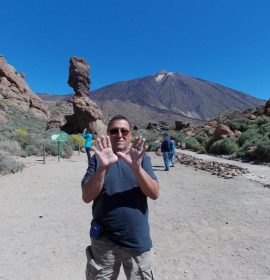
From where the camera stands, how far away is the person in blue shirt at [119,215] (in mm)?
2152

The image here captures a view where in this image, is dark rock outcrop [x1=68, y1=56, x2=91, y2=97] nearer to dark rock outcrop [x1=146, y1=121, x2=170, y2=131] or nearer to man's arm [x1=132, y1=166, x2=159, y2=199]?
dark rock outcrop [x1=146, y1=121, x2=170, y2=131]

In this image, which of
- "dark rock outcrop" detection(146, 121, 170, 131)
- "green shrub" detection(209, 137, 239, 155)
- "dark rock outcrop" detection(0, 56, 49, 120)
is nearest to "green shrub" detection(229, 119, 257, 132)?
"green shrub" detection(209, 137, 239, 155)

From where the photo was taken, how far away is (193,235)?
4.98 metres

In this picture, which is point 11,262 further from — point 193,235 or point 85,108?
point 85,108

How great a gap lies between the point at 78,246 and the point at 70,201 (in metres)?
2.64

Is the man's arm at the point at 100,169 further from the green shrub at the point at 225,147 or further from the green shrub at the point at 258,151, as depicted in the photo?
the green shrub at the point at 225,147

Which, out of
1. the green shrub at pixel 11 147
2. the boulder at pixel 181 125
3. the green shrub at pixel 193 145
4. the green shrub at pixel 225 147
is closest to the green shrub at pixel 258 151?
the green shrub at pixel 225 147

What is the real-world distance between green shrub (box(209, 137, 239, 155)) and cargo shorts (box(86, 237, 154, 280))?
17277mm

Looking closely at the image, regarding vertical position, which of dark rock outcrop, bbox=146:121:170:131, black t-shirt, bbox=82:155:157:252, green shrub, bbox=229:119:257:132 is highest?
dark rock outcrop, bbox=146:121:170:131

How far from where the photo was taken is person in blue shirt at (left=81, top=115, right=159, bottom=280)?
2152 millimetres

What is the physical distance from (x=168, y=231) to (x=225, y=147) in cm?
1519

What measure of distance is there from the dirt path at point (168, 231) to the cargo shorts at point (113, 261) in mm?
1577

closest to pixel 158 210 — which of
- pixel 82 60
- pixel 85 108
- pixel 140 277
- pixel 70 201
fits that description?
pixel 70 201

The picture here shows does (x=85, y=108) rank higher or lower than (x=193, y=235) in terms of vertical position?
higher
